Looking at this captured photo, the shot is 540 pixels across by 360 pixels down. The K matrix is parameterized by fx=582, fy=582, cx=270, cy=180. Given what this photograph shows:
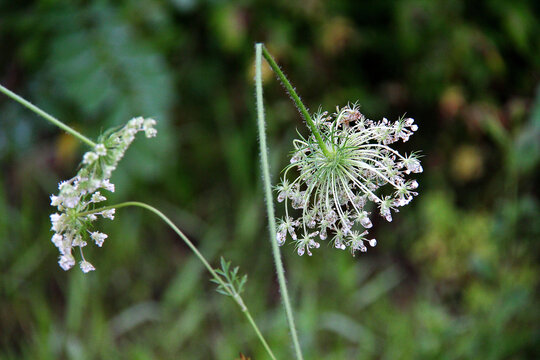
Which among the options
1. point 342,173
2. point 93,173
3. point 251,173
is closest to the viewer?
point 93,173

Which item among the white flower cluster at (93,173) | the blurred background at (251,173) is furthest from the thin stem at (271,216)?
the blurred background at (251,173)

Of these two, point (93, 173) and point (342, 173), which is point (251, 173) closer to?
point (342, 173)

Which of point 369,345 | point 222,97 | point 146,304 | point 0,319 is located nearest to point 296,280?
point 369,345

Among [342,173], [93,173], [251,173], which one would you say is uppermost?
[251,173]

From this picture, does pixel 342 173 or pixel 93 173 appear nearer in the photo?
pixel 93 173

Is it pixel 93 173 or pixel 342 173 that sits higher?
pixel 342 173

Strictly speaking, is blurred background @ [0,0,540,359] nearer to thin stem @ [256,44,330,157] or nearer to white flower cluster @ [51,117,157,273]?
thin stem @ [256,44,330,157]

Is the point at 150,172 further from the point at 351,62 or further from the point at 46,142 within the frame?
the point at 351,62

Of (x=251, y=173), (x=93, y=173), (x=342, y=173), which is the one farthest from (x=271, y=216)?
(x=251, y=173)
